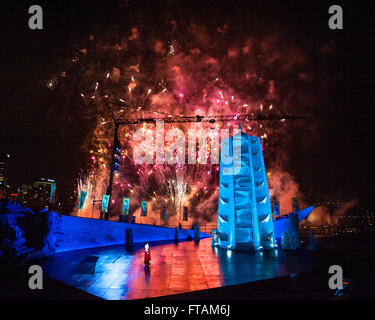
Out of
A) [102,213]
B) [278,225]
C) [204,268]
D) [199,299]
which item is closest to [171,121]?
[102,213]

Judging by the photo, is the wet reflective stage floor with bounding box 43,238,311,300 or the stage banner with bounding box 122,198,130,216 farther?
the stage banner with bounding box 122,198,130,216

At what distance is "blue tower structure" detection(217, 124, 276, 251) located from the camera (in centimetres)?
1633

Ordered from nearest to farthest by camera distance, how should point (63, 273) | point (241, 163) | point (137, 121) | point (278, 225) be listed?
point (63, 273) < point (241, 163) < point (278, 225) < point (137, 121)

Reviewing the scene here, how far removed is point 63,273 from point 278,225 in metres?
22.2

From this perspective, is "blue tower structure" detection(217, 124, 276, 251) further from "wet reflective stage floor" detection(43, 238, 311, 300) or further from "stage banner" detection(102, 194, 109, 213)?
"stage banner" detection(102, 194, 109, 213)

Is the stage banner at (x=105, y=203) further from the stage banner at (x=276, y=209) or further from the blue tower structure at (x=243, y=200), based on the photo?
the stage banner at (x=276, y=209)

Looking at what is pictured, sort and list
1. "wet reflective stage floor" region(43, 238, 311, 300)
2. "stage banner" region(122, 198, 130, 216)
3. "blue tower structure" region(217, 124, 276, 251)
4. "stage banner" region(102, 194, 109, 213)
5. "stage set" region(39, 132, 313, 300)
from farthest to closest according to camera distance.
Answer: "stage banner" region(122, 198, 130, 216)
"stage banner" region(102, 194, 109, 213)
"blue tower structure" region(217, 124, 276, 251)
"stage set" region(39, 132, 313, 300)
"wet reflective stage floor" region(43, 238, 311, 300)

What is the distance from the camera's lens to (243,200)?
17.2 meters

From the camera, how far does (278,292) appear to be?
665 cm

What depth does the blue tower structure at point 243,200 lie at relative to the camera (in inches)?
643

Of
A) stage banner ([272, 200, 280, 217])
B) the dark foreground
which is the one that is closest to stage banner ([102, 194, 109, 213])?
the dark foreground

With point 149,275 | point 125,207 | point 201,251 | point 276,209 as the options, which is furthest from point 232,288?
point 276,209

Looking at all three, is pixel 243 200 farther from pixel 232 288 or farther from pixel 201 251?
pixel 232 288
